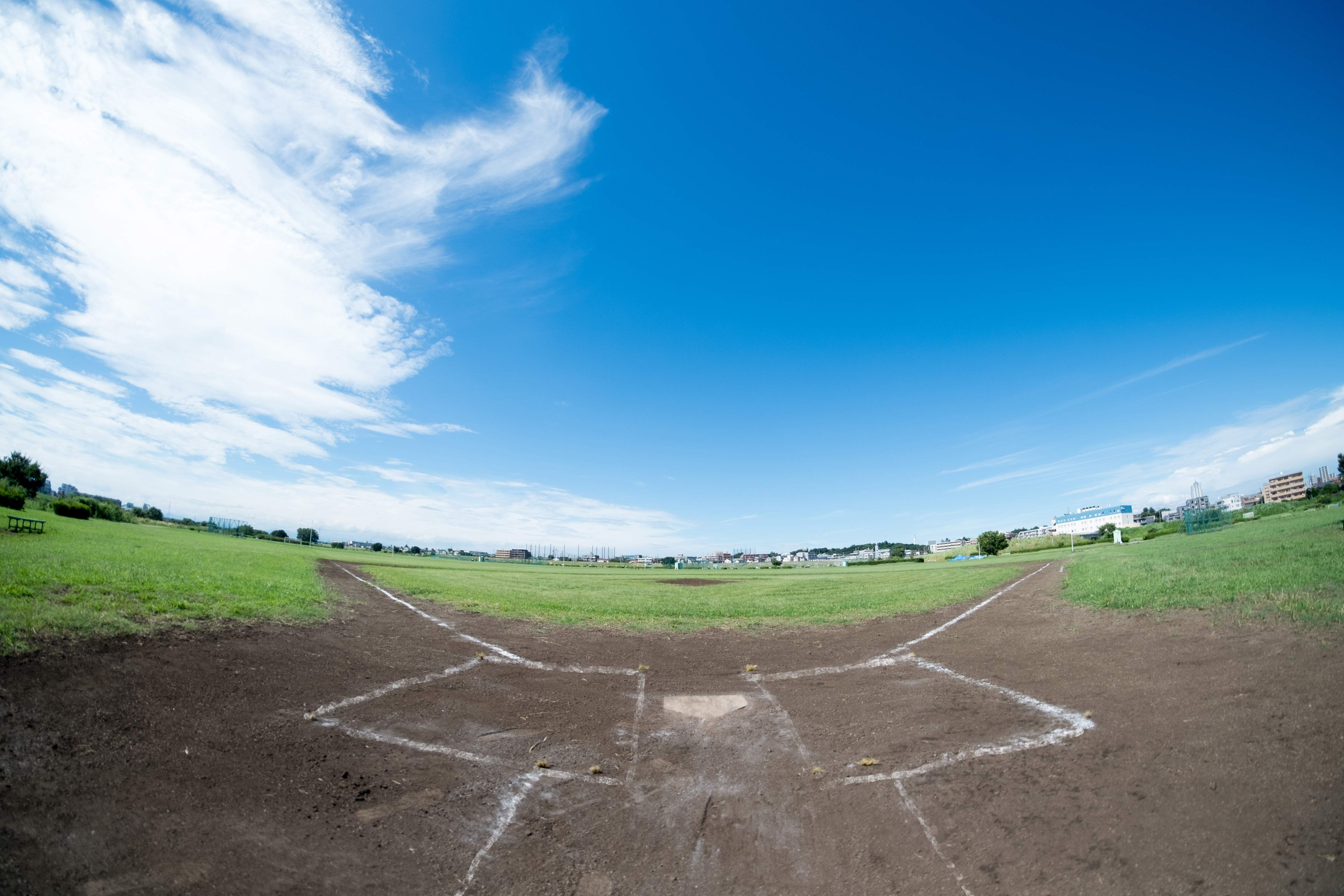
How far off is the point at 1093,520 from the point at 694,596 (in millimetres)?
200897

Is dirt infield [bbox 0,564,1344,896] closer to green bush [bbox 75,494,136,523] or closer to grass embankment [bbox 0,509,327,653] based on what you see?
grass embankment [bbox 0,509,327,653]

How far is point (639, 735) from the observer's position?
634 cm

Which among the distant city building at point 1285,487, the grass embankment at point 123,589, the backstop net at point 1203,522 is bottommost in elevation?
the grass embankment at point 123,589

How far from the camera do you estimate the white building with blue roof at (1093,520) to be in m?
155

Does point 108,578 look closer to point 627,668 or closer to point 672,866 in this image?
point 627,668

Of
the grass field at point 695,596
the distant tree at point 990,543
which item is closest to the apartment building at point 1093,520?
the distant tree at point 990,543

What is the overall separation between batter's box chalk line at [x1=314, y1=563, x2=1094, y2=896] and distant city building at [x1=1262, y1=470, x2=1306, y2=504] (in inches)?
9154

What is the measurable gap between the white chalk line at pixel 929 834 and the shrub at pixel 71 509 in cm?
5749

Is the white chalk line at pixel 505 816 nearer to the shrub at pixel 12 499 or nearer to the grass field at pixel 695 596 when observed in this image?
the grass field at pixel 695 596

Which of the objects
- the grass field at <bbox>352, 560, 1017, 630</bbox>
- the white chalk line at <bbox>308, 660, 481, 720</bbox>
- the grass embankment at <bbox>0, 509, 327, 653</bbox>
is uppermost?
the grass embankment at <bbox>0, 509, 327, 653</bbox>

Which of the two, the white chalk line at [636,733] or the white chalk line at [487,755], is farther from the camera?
the white chalk line at [636,733]

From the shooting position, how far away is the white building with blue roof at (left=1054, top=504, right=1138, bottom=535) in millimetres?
154625

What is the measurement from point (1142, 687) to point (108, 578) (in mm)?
17935

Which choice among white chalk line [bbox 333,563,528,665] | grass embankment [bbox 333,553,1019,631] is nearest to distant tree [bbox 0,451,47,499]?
grass embankment [bbox 333,553,1019,631]
